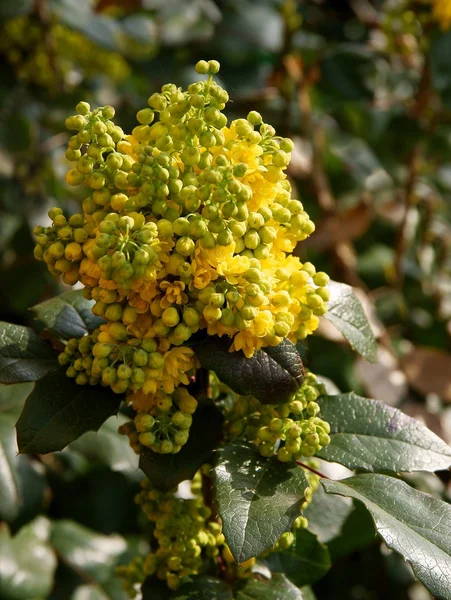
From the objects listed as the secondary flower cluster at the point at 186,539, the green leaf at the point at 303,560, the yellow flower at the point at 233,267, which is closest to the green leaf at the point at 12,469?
the secondary flower cluster at the point at 186,539

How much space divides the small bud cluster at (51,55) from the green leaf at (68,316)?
1.35 m

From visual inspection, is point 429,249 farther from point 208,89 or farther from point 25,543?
point 208,89

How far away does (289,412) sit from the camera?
95 centimetres

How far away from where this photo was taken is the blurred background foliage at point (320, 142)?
197 centimetres

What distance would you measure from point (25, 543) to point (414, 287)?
1.45m

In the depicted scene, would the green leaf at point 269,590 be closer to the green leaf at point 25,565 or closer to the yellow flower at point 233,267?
the yellow flower at point 233,267

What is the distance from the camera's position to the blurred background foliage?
1969mm

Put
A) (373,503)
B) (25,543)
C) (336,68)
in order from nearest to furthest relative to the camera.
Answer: (373,503) → (25,543) → (336,68)

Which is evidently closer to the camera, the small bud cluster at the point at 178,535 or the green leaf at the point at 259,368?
the green leaf at the point at 259,368

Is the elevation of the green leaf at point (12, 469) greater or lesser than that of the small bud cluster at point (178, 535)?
lesser

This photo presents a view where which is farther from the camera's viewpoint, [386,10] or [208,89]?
[386,10]

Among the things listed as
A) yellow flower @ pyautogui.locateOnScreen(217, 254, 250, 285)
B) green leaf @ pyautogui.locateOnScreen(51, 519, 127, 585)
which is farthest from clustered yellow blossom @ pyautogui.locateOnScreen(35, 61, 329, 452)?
green leaf @ pyautogui.locateOnScreen(51, 519, 127, 585)

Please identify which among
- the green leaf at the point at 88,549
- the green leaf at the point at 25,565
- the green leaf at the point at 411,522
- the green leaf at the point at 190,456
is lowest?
the green leaf at the point at 88,549

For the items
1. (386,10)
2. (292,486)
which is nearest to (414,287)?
(386,10)
